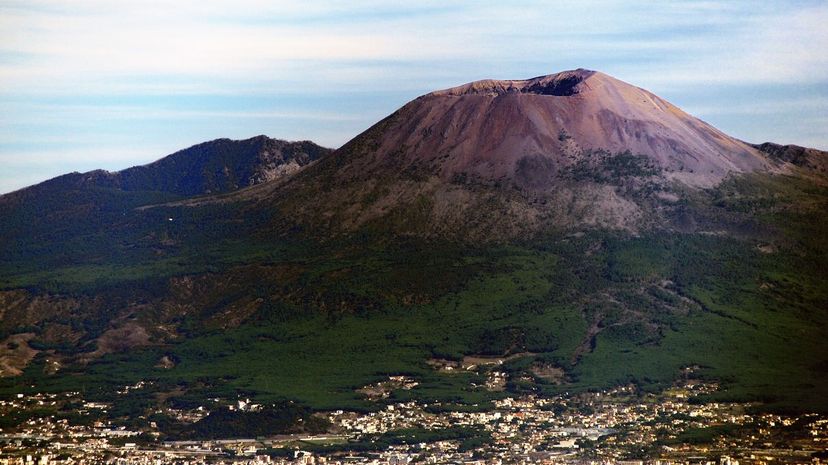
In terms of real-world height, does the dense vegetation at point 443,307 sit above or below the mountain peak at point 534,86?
below

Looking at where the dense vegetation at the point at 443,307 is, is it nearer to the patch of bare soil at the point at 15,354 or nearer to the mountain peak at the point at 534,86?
the patch of bare soil at the point at 15,354

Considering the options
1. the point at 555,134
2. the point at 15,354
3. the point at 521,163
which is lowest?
the point at 15,354

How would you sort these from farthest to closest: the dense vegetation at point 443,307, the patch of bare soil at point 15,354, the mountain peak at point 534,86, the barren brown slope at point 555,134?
the mountain peak at point 534,86 → the barren brown slope at point 555,134 → the patch of bare soil at point 15,354 → the dense vegetation at point 443,307

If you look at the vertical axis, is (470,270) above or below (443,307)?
above

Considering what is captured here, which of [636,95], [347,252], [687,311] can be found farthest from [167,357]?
[636,95]

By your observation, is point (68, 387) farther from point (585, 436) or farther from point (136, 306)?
point (585, 436)

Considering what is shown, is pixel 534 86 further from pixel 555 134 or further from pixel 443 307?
pixel 443 307

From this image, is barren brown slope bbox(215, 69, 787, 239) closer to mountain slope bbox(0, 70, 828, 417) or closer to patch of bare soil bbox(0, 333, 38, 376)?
mountain slope bbox(0, 70, 828, 417)

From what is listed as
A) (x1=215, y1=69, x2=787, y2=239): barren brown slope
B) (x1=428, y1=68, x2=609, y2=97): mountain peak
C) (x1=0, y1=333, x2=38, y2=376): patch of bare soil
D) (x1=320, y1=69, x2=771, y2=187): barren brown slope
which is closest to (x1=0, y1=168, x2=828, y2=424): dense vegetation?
(x1=0, y1=333, x2=38, y2=376): patch of bare soil

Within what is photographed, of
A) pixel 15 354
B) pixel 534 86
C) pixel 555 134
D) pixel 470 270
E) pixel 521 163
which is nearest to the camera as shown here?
pixel 15 354

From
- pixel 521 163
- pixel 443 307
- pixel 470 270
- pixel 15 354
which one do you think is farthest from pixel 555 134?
pixel 15 354

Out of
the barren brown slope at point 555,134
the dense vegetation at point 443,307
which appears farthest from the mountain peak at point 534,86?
the dense vegetation at point 443,307
